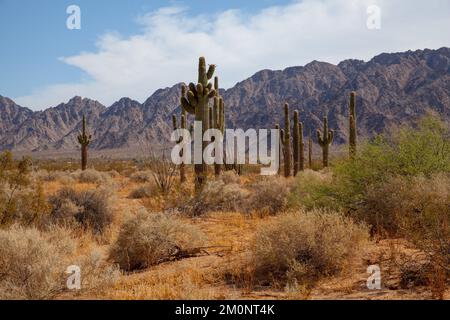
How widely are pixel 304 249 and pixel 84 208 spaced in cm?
661

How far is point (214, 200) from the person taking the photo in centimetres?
1323

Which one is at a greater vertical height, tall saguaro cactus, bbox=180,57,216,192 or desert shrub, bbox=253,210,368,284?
tall saguaro cactus, bbox=180,57,216,192

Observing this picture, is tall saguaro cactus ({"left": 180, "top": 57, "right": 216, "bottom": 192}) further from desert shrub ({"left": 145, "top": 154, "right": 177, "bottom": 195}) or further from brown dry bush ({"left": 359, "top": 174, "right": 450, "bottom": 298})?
brown dry bush ({"left": 359, "top": 174, "right": 450, "bottom": 298})

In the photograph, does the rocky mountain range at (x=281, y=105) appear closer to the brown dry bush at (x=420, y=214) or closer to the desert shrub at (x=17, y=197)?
the brown dry bush at (x=420, y=214)

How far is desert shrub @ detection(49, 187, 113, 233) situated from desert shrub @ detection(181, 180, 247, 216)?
7.66 ft

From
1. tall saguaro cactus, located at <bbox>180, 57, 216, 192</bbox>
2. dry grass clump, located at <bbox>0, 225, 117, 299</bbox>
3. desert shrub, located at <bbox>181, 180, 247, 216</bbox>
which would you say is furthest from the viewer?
tall saguaro cactus, located at <bbox>180, 57, 216, 192</bbox>

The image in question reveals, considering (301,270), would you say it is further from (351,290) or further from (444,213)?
(444,213)

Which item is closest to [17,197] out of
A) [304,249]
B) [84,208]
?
[84,208]

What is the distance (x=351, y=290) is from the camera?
5305 millimetres

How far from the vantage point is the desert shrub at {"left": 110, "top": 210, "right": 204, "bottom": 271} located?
7.27 metres

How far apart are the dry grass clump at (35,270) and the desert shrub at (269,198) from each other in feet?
23.6

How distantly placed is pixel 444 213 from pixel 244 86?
145 m

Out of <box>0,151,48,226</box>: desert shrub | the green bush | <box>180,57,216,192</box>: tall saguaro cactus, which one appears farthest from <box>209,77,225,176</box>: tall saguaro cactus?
<box>0,151,48,226</box>: desert shrub
